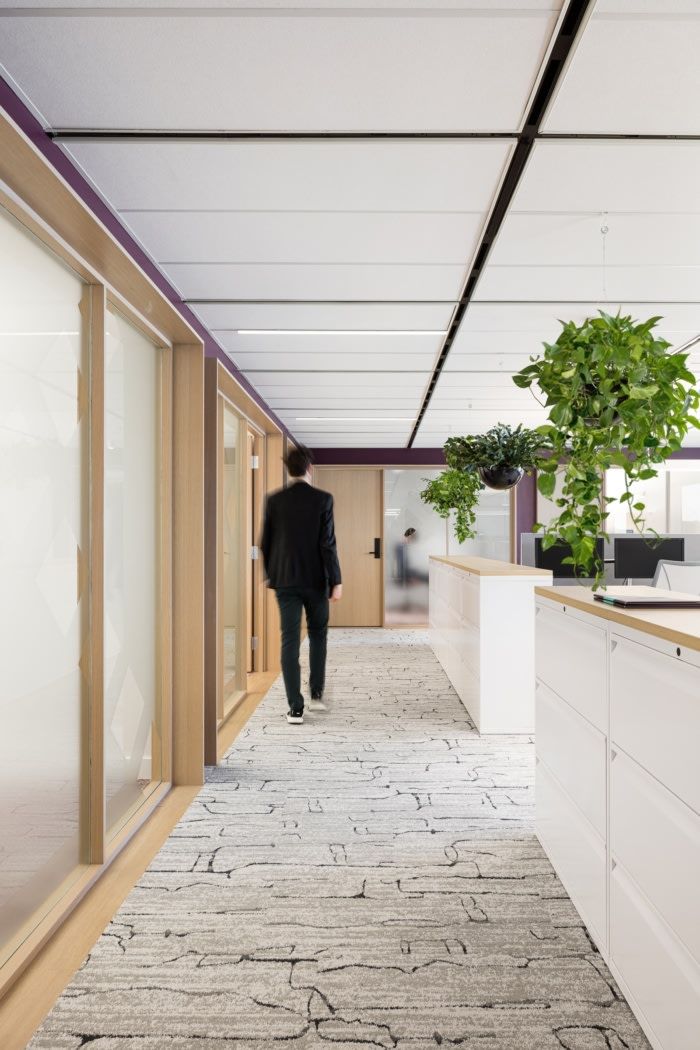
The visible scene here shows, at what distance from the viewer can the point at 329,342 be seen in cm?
414

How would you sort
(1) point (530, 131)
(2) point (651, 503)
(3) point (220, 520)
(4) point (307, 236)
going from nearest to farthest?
(1) point (530, 131) < (4) point (307, 236) < (3) point (220, 520) < (2) point (651, 503)

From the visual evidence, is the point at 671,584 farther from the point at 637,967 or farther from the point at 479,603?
the point at 637,967

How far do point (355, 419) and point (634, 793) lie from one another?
5633mm

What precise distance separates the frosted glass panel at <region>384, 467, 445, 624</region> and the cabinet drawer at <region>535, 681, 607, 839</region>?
22.7ft

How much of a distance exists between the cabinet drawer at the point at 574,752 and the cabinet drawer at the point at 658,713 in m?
0.18

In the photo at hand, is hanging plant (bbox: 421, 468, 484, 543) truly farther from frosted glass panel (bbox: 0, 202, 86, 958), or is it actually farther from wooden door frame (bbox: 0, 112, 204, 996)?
frosted glass panel (bbox: 0, 202, 86, 958)

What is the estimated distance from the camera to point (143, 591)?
300 cm

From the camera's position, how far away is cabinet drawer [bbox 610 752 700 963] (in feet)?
4.47

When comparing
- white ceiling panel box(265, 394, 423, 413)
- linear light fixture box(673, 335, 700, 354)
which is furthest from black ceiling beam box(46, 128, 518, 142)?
white ceiling panel box(265, 394, 423, 413)

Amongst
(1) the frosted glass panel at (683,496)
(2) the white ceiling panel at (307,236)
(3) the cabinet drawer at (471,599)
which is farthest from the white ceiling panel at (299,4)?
(1) the frosted glass panel at (683,496)

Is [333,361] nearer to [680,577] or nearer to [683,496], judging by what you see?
[680,577]

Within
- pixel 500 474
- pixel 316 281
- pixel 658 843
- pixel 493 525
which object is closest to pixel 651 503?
pixel 493 525

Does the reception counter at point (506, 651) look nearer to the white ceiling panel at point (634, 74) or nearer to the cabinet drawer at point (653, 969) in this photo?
the cabinet drawer at point (653, 969)

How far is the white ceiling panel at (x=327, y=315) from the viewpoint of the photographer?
3.49 meters
